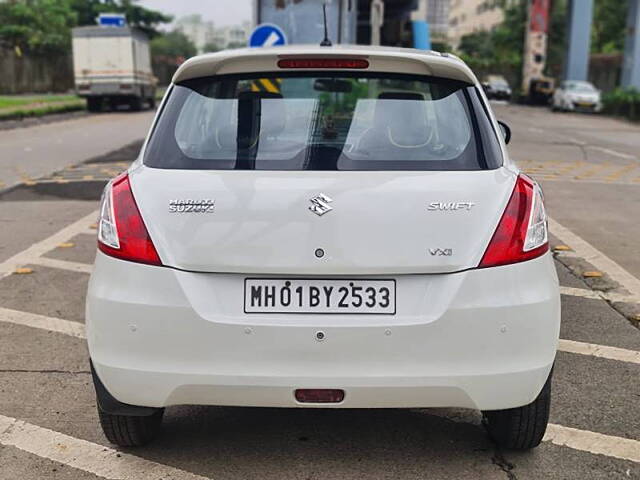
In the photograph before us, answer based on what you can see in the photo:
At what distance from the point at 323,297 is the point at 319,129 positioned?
76cm

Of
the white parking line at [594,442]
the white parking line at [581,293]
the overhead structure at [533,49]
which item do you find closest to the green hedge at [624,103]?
the overhead structure at [533,49]

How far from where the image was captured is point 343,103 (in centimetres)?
482

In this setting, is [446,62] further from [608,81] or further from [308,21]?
[608,81]

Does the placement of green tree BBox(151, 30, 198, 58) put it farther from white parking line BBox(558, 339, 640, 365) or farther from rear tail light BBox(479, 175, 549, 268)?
rear tail light BBox(479, 175, 549, 268)

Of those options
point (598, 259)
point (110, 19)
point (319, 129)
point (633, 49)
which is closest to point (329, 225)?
point (319, 129)

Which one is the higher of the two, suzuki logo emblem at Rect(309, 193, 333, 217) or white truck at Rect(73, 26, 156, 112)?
suzuki logo emblem at Rect(309, 193, 333, 217)

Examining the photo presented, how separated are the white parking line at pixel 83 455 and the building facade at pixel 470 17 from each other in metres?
107

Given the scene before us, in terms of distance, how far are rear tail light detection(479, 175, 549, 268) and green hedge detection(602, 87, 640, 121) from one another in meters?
33.7

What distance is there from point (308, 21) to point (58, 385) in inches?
663

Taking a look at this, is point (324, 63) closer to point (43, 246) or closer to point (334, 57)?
point (334, 57)

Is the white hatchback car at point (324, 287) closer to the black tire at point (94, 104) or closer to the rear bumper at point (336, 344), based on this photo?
the rear bumper at point (336, 344)

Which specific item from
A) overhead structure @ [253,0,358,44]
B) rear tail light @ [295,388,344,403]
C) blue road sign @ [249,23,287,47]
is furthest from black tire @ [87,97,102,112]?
rear tail light @ [295,388,344,403]

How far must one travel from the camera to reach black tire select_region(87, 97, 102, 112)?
120 feet

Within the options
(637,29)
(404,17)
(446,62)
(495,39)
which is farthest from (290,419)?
(495,39)
